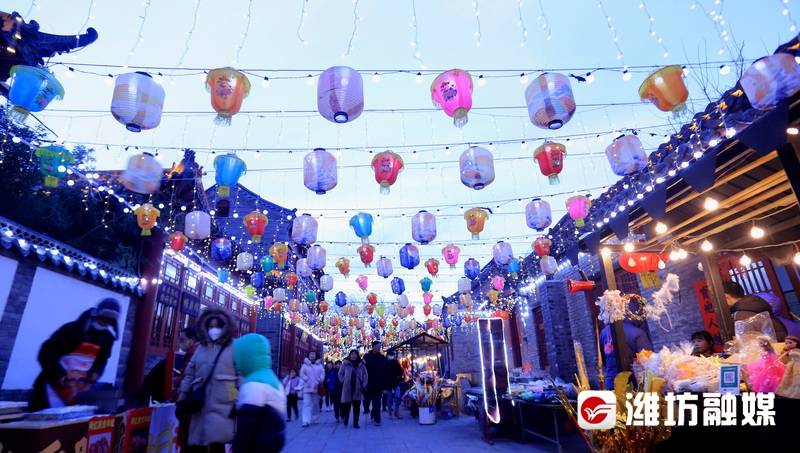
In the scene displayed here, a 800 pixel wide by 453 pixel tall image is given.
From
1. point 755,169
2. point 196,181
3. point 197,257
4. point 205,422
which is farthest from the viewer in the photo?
point 197,257

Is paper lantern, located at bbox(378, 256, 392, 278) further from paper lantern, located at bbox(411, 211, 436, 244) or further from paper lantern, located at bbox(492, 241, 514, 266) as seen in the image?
paper lantern, located at bbox(411, 211, 436, 244)

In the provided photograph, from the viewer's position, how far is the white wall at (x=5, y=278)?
7059mm

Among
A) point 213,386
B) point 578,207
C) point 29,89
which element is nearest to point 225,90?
point 29,89

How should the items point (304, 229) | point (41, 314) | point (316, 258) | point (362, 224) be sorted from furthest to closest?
1. point (316, 258)
2. point (304, 229)
3. point (362, 224)
4. point (41, 314)

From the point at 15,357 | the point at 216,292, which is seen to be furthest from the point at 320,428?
the point at 216,292

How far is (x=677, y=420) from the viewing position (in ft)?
10.7

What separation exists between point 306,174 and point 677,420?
6103mm

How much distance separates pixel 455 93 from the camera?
597 cm

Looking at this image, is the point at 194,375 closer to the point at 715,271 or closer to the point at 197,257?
the point at 715,271

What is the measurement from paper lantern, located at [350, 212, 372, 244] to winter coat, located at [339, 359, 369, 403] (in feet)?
12.0

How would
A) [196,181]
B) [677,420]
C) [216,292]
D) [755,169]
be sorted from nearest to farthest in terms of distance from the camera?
[677,420], [755,169], [196,181], [216,292]

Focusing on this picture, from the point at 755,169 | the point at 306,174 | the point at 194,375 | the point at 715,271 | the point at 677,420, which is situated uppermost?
the point at 306,174

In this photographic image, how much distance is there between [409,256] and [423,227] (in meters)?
2.27

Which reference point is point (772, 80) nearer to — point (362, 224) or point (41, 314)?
point (362, 224)
